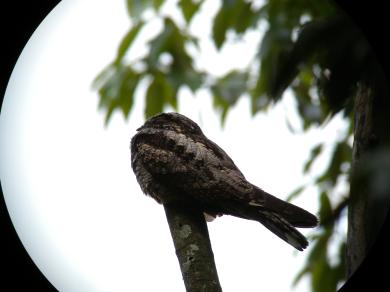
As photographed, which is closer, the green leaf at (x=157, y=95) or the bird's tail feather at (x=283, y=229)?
the bird's tail feather at (x=283, y=229)

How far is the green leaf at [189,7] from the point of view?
263cm

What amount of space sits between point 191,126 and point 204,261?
1278 millimetres

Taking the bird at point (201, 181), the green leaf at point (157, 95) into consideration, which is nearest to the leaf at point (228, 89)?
the bird at point (201, 181)

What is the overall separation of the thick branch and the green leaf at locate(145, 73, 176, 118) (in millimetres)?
606

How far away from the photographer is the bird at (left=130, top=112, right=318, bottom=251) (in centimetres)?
242

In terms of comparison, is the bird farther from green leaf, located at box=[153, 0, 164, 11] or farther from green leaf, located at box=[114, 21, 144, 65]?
green leaf, located at box=[153, 0, 164, 11]

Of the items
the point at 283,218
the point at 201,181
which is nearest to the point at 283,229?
the point at 283,218

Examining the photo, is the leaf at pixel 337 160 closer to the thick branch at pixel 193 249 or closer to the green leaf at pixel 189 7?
the thick branch at pixel 193 249

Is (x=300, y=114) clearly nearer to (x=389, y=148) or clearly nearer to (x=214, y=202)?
(x=214, y=202)

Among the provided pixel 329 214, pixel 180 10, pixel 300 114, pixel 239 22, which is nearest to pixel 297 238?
pixel 300 114

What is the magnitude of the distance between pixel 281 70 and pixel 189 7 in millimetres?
2034

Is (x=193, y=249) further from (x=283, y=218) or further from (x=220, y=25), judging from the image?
(x=220, y=25)

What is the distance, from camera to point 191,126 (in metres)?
3.30

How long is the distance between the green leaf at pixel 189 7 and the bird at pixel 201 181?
84 cm
